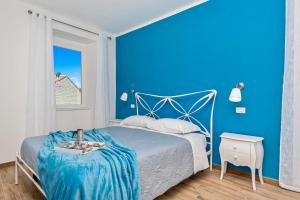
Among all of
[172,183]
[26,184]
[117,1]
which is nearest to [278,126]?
[172,183]

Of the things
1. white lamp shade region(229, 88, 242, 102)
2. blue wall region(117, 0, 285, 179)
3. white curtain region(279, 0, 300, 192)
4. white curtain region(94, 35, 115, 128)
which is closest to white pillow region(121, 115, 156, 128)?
blue wall region(117, 0, 285, 179)

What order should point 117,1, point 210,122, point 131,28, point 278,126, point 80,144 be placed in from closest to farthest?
point 80,144 < point 278,126 < point 210,122 < point 117,1 < point 131,28

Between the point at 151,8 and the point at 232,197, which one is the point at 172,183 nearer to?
the point at 232,197

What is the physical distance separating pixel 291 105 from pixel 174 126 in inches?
55.2

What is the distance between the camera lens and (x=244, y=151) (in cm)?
223

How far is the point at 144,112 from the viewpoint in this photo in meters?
3.84

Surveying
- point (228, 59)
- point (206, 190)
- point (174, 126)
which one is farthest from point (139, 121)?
point (228, 59)

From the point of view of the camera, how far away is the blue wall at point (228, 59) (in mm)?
2336

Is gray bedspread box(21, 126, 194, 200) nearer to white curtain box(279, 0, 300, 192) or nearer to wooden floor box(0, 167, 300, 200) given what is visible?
wooden floor box(0, 167, 300, 200)

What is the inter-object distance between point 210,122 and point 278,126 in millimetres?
858

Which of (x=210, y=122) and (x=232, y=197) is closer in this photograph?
(x=232, y=197)

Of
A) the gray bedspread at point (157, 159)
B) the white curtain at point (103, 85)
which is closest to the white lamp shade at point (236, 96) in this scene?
the gray bedspread at point (157, 159)

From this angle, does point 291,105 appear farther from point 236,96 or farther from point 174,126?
→ point 174,126

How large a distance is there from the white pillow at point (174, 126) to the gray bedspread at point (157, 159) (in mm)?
201
